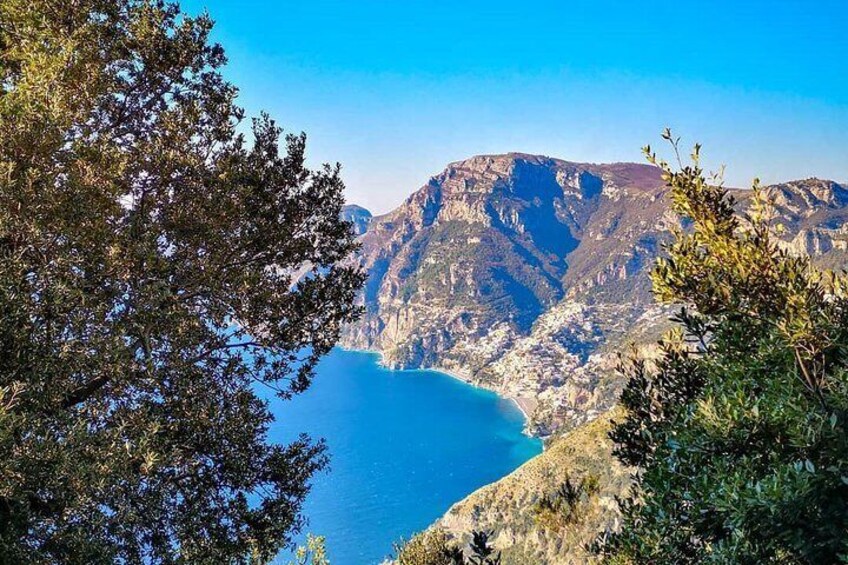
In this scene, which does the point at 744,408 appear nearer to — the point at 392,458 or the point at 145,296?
the point at 145,296

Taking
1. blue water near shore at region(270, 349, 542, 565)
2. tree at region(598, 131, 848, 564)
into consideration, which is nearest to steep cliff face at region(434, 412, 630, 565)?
blue water near shore at region(270, 349, 542, 565)

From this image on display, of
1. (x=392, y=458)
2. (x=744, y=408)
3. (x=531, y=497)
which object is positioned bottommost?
(x=744, y=408)

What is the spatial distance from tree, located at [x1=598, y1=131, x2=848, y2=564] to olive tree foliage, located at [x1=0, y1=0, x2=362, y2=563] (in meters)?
5.21

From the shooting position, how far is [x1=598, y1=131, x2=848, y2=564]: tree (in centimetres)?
509

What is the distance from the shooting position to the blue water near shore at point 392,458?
102188 mm

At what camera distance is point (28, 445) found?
444 centimetres

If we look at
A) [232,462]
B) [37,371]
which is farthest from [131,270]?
[232,462]

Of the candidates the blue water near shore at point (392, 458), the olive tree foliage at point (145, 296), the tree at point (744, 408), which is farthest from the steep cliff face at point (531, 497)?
the olive tree foliage at point (145, 296)

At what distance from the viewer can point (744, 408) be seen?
565cm

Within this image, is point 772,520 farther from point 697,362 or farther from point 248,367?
point 248,367

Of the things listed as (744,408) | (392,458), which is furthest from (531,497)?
(392,458)

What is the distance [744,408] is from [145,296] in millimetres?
6666

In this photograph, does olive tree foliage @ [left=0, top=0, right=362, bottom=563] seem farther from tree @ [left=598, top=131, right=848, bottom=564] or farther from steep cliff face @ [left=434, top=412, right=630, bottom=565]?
steep cliff face @ [left=434, top=412, right=630, bottom=565]

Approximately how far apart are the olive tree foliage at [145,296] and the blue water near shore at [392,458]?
81.2 m
